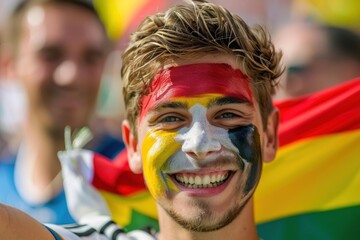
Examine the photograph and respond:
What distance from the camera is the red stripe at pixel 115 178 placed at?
4.02 m

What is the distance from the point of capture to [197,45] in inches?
122

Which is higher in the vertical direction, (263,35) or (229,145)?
(263,35)

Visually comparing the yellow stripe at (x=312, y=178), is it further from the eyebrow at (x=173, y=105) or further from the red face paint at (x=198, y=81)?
the eyebrow at (x=173, y=105)

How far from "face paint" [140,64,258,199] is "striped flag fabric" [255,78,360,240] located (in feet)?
2.52

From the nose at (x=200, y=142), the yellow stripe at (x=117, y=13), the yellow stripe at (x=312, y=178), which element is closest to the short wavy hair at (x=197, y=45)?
the nose at (x=200, y=142)

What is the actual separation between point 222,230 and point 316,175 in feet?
2.71

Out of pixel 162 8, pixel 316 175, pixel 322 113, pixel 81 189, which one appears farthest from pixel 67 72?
pixel 316 175

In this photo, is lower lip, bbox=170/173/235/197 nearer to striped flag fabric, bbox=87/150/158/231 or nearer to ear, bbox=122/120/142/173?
ear, bbox=122/120/142/173

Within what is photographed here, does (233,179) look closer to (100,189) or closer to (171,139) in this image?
(171,139)

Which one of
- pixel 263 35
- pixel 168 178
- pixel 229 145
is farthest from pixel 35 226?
pixel 263 35

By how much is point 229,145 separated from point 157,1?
3.28m

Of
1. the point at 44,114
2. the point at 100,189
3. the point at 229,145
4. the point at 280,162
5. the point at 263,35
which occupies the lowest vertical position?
the point at 44,114

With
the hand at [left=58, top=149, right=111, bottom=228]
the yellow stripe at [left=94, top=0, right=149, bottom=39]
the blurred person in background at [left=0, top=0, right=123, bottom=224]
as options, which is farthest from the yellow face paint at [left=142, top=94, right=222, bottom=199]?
the yellow stripe at [left=94, top=0, right=149, bottom=39]

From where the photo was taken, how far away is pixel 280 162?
12.8 ft
